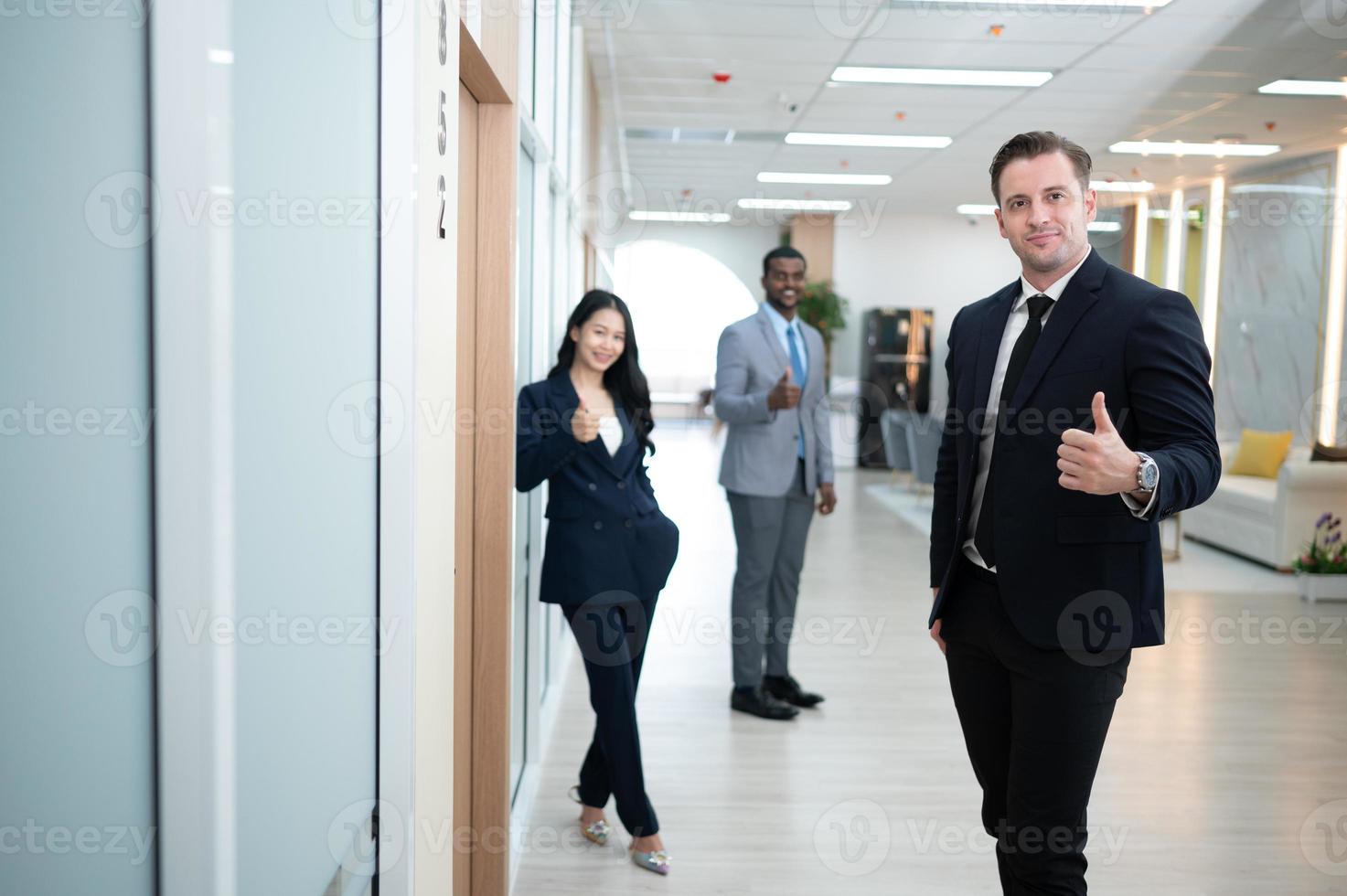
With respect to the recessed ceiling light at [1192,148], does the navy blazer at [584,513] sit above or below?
below

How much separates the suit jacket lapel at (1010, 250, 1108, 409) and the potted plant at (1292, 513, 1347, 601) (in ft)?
19.6

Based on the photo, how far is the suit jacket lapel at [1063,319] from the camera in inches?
78.7

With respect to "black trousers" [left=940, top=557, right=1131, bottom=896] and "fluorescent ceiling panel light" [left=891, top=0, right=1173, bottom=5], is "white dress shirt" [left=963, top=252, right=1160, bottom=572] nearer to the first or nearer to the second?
"black trousers" [left=940, top=557, right=1131, bottom=896]

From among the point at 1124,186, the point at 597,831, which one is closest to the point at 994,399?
the point at 597,831

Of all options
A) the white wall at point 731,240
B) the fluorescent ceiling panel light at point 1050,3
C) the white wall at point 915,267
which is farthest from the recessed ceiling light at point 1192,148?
the white wall at point 731,240

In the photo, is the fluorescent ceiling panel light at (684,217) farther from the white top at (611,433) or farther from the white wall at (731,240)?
the white top at (611,433)

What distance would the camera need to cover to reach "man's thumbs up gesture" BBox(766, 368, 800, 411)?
→ 4.22 m

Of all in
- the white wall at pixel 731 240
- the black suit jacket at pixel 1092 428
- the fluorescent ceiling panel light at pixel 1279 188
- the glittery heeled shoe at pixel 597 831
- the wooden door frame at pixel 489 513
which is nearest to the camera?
the black suit jacket at pixel 1092 428

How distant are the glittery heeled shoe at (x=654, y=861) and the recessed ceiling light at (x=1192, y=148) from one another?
8.08m

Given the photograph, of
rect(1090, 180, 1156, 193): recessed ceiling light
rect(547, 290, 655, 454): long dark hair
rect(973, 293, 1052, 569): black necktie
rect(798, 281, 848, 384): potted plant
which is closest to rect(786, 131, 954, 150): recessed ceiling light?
rect(1090, 180, 1156, 193): recessed ceiling light

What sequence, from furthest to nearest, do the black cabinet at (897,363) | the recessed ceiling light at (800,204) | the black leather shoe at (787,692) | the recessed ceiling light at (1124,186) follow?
the black cabinet at (897,363), the recessed ceiling light at (800,204), the recessed ceiling light at (1124,186), the black leather shoe at (787,692)

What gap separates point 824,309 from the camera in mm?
14375

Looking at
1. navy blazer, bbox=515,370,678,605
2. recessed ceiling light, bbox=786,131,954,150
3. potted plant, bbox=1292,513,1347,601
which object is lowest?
potted plant, bbox=1292,513,1347,601

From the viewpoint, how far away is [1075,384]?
6.49 ft
